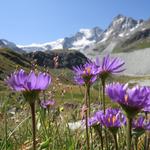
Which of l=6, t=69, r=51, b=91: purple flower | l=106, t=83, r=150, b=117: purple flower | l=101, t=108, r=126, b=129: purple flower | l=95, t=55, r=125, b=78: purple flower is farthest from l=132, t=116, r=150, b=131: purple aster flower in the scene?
l=6, t=69, r=51, b=91: purple flower

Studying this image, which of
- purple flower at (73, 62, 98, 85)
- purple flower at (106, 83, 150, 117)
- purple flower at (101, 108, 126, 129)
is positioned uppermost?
purple flower at (73, 62, 98, 85)

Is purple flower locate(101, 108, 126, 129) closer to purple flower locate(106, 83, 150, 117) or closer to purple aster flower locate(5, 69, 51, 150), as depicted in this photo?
purple flower locate(106, 83, 150, 117)

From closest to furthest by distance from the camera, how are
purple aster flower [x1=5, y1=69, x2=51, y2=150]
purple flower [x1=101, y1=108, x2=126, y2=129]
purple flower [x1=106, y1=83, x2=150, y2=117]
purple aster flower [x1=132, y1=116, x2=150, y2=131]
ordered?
purple flower [x1=106, y1=83, x2=150, y2=117], purple aster flower [x1=5, y1=69, x2=51, y2=150], purple flower [x1=101, y1=108, x2=126, y2=129], purple aster flower [x1=132, y1=116, x2=150, y2=131]

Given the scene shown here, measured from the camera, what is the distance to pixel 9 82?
2.38 meters

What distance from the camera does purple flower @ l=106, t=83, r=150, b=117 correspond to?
2.17 m

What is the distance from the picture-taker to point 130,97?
220 centimetres

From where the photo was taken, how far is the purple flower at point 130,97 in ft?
7.12

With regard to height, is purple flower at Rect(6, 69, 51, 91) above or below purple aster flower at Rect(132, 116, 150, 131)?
above

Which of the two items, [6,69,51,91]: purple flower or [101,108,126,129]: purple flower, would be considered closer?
[6,69,51,91]: purple flower

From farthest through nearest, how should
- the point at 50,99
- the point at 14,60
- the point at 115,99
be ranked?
the point at 14,60
the point at 50,99
the point at 115,99

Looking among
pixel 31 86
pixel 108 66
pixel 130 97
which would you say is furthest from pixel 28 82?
pixel 108 66

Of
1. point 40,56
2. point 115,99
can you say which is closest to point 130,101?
point 115,99

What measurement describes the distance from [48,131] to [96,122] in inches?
38.9

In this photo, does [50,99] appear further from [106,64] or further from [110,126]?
[110,126]
